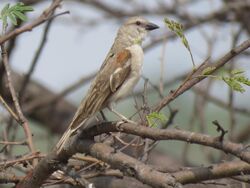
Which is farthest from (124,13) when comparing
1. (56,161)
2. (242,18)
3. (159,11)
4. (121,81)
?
(56,161)

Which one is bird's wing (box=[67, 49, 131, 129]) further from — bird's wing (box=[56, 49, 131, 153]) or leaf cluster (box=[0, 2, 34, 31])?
leaf cluster (box=[0, 2, 34, 31])

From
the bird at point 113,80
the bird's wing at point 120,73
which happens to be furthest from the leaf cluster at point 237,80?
the bird's wing at point 120,73

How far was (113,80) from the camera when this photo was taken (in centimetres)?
411

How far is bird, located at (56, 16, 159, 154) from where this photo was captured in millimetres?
3871

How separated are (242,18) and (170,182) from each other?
4.15 metres

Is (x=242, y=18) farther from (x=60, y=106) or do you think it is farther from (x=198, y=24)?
(x=60, y=106)

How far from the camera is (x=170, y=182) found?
256cm

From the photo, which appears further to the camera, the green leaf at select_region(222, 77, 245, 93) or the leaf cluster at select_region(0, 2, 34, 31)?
the leaf cluster at select_region(0, 2, 34, 31)

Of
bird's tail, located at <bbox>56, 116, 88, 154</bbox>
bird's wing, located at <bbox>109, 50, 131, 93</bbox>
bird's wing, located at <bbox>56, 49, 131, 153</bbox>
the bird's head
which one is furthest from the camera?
the bird's head

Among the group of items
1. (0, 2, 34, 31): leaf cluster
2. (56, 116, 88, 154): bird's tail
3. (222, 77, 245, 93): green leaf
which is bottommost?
(56, 116, 88, 154): bird's tail

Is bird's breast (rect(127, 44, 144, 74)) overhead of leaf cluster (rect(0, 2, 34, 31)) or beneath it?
beneath

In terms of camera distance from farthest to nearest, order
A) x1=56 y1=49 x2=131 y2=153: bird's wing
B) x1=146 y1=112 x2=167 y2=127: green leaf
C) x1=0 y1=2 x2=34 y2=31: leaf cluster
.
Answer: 1. x1=56 y1=49 x2=131 y2=153: bird's wing
2. x1=0 y1=2 x2=34 y2=31: leaf cluster
3. x1=146 y1=112 x2=167 y2=127: green leaf

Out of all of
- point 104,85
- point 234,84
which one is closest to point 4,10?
point 104,85

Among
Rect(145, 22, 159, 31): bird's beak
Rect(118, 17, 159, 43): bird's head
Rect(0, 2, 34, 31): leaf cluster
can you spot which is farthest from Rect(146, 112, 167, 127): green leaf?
Rect(145, 22, 159, 31): bird's beak
